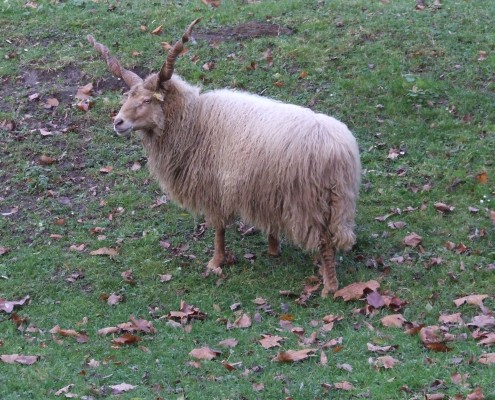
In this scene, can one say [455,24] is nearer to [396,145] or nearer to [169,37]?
[396,145]

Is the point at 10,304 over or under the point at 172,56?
under

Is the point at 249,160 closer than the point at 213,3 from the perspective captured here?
Yes

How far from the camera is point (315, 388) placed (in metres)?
6.16

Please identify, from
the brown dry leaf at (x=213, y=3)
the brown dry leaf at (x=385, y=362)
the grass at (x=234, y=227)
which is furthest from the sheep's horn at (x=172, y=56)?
the brown dry leaf at (x=213, y=3)

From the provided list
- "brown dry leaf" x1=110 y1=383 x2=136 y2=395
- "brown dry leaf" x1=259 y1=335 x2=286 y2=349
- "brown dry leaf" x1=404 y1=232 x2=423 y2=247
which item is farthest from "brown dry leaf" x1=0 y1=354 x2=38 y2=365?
"brown dry leaf" x1=404 y1=232 x2=423 y2=247

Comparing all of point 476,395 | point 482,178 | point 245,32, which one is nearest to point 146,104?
point 482,178

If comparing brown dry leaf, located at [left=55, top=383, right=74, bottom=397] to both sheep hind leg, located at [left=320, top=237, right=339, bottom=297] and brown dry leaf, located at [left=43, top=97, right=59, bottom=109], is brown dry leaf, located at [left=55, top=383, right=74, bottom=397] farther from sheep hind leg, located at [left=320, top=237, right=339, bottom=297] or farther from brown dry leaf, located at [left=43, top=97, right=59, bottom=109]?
brown dry leaf, located at [left=43, top=97, right=59, bottom=109]

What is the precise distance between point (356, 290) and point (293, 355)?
4.53 feet

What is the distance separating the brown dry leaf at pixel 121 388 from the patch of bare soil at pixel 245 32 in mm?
7486

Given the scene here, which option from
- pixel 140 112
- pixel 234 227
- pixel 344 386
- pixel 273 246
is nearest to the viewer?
pixel 344 386

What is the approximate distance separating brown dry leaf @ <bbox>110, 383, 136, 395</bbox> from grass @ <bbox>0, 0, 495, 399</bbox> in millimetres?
55

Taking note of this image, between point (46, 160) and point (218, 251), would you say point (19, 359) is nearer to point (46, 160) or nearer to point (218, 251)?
point (218, 251)

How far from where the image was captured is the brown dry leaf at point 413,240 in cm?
864

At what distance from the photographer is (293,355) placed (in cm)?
666
